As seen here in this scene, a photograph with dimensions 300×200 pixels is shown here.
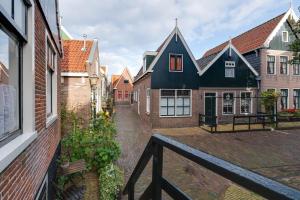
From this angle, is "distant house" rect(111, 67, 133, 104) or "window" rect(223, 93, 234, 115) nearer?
"window" rect(223, 93, 234, 115)

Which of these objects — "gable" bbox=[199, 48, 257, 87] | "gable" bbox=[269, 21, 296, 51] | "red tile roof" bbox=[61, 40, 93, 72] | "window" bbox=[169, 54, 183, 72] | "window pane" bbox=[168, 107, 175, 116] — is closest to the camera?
"red tile roof" bbox=[61, 40, 93, 72]

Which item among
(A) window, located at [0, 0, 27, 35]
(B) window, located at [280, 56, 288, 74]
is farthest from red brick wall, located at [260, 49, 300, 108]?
(A) window, located at [0, 0, 27, 35]

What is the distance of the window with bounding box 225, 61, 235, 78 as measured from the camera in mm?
16875

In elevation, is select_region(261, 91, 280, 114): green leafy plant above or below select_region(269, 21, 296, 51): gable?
below

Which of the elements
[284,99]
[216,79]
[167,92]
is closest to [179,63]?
[167,92]

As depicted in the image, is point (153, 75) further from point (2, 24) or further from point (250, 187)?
point (250, 187)

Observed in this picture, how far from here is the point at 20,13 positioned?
2828 mm

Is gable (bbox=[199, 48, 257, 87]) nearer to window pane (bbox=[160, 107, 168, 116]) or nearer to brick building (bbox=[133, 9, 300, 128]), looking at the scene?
brick building (bbox=[133, 9, 300, 128])

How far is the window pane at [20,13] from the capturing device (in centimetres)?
265

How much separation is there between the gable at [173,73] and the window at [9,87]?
13.1m

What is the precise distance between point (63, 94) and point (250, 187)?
36.9 feet

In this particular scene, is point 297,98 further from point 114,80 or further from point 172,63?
→ point 114,80

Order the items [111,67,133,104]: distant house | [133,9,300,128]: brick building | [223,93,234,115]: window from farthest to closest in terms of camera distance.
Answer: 1. [111,67,133,104]: distant house
2. [223,93,234,115]: window
3. [133,9,300,128]: brick building

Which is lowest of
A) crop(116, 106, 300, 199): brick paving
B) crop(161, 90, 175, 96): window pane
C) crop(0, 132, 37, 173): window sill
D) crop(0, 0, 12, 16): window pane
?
crop(116, 106, 300, 199): brick paving
